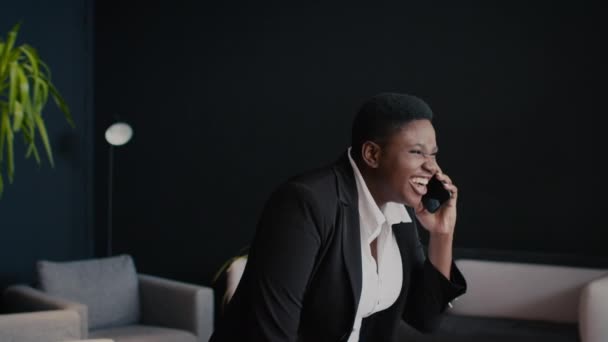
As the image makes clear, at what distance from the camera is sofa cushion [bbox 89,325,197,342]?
4641 millimetres

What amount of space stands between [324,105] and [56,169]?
6.41ft

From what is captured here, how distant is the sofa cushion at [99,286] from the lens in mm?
4910

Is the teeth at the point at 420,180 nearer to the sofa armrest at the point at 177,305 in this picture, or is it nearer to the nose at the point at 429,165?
the nose at the point at 429,165

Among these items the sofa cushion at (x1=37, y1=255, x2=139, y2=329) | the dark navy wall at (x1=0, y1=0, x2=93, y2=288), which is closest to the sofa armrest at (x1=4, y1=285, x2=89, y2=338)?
the sofa cushion at (x1=37, y1=255, x2=139, y2=329)

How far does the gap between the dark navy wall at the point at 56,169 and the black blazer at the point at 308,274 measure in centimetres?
407

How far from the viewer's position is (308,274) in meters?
1.89

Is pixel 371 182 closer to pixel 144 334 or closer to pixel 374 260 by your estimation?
pixel 374 260

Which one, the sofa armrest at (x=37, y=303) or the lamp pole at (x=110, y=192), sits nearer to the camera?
the sofa armrest at (x=37, y=303)

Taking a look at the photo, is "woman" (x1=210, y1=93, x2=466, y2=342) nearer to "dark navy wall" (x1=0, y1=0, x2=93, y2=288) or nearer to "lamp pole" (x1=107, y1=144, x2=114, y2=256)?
"dark navy wall" (x1=0, y1=0, x2=93, y2=288)

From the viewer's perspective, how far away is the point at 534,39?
516cm

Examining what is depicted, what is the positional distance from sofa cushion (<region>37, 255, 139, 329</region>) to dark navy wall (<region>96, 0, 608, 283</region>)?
1.07m

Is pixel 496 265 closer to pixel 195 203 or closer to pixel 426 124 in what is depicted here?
pixel 195 203

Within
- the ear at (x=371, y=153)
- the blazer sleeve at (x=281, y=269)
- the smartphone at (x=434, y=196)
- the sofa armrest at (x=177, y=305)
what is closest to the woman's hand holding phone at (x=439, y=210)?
the smartphone at (x=434, y=196)

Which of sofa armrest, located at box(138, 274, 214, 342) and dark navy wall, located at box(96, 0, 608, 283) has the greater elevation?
dark navy wall, located at box(96, 0, 608, 283)
